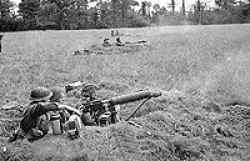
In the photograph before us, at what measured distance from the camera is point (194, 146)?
19.6 ft

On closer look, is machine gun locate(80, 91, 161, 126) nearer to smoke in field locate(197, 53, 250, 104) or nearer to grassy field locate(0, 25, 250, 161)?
grassy field locate(0, 25, 250, 161)

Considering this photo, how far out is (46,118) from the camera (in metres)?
5.74

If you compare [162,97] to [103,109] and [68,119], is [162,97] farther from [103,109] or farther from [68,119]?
[68,119]

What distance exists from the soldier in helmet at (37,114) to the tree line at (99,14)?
38.7 metres

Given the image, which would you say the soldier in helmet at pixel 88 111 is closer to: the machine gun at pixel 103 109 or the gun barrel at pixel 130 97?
the machine gun at pixel 103 109

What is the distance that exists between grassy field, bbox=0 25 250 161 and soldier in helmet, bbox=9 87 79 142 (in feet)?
0.66

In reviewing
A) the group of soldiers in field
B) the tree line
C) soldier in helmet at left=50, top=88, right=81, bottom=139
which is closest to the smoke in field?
soldier in helmet at left=50, top=88, right=81, bottom=139

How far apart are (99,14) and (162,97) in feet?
170

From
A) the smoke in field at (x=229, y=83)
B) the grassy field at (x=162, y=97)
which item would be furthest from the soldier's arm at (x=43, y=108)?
the smoke in field at (x=229, y=83)

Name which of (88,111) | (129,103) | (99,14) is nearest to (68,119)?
(88,111)

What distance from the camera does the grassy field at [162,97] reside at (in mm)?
5675

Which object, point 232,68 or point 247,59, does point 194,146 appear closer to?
point 232,68

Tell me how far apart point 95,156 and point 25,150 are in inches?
45.9

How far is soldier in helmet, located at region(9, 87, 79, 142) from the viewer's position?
215 inches
